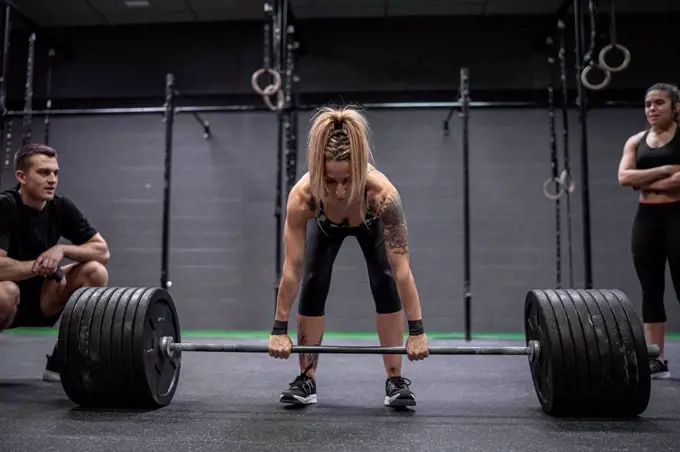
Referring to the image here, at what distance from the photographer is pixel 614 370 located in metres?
1.69

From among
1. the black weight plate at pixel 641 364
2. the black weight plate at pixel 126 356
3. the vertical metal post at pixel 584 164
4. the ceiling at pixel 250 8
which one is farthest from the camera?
the ceiling at pixel 250 8

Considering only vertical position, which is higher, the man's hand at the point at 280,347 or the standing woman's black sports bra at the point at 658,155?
the standing woman's black sports bra at the point at 658,155

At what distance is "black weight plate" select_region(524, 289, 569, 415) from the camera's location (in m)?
1.72

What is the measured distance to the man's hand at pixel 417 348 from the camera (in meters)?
1.77

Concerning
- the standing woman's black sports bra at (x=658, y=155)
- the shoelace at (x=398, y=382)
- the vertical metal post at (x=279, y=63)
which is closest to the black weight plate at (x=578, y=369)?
the shoelace at (x=398, y=382)

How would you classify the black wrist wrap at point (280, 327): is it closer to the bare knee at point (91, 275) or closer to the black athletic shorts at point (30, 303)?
the bare knee at point (91, 275)

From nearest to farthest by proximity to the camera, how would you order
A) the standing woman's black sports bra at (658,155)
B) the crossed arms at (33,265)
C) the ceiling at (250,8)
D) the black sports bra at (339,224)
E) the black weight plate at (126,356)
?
the black weight plate at (126,356) < the black sports bra at (339,224) < the crossed arms at (33,265) < the standing woman's black sports bra at (658,155) < the ceiling at (250,8)

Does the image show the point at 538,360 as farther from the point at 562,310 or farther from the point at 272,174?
the point at 272,174

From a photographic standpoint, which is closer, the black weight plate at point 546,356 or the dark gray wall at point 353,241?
the black weight plate at point 546,356

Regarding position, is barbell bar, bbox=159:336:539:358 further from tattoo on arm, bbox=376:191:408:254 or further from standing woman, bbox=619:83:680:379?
standing woman, bbox=619:83:680:379

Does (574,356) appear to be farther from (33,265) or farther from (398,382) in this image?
(33,265)

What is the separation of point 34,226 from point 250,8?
316 centimetres

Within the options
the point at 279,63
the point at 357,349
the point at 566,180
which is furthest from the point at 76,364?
the point at 566,180

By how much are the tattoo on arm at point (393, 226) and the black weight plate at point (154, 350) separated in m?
0.86
